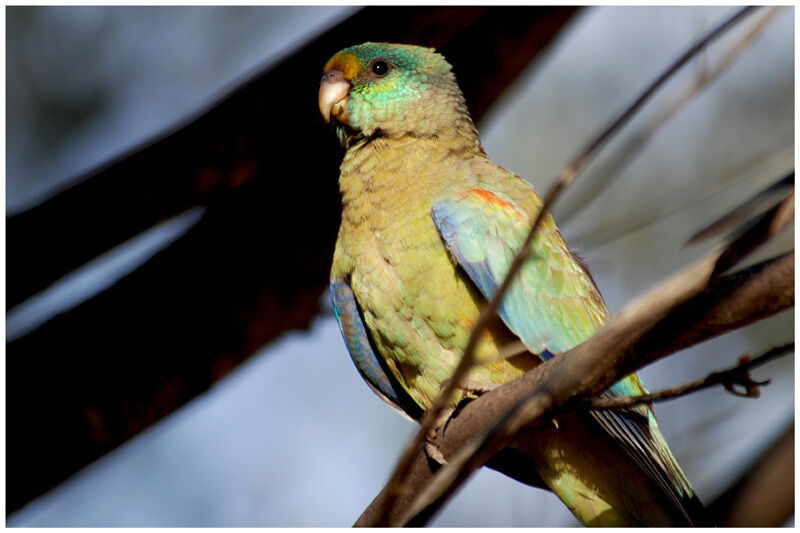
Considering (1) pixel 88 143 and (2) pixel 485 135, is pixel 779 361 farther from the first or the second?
(1) pixel 88 143

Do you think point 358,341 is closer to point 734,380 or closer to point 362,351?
point 362,351

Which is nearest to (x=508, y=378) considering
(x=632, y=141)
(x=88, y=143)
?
(x=632, y=141)

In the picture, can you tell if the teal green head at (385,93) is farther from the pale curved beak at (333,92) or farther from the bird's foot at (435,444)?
the bird's foot at (435,444)

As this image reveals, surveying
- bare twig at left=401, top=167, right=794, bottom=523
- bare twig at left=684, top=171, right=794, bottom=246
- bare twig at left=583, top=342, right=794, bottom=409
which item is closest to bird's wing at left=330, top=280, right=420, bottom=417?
bare twig at left=401, top=167, right=794, bottom=523

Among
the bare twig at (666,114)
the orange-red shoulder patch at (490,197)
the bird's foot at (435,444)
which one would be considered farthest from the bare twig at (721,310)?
the orange-red shoulder patch at (490,197)

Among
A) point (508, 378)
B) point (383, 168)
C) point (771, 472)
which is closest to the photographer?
point (771, 472)

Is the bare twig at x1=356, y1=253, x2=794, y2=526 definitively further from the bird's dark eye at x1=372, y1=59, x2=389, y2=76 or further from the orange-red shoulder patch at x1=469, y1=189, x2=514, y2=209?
the bird's dark eye at x1=372, y1=59, x2=389, y2=76

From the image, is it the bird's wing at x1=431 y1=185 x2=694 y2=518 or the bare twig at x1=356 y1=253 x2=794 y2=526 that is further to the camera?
the bird's wing at x1=431 y1=185 x2=694 y2=518

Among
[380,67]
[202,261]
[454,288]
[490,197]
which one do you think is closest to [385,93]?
[380,67]
